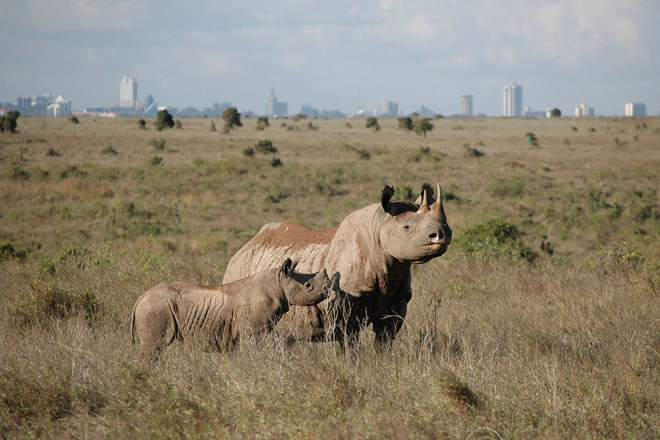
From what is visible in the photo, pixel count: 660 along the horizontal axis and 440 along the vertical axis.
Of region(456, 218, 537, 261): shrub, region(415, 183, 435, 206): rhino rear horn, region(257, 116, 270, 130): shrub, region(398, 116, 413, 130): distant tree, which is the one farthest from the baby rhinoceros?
region(398, 116, 413, 130): distant tree

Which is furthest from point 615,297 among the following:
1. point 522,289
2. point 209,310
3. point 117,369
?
point 117,369

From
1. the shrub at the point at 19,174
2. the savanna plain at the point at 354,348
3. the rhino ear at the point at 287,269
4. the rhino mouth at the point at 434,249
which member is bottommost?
the savanna plain at the point at 354,348

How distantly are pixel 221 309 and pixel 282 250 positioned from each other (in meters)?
1.16

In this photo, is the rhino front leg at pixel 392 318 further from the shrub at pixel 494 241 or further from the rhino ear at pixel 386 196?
the shrub at pixel 494 241

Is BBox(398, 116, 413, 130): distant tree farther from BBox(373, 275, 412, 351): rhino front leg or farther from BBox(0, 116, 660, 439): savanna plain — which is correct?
BBox(373, 275, 412, 351): rhino front leg

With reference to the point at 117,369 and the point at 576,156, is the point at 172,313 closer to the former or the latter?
the point at 117,369

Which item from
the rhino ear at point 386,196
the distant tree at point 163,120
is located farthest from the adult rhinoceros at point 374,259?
the distant tree at point 163,120

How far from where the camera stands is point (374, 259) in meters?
6.08

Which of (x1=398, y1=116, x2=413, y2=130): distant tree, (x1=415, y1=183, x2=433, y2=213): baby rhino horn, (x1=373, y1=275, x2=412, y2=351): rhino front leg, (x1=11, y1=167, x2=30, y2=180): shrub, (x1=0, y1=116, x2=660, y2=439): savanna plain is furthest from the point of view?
(x1=398, y1=116, x2=413, y2=130): distant tree

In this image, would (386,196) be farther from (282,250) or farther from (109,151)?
(109,151)

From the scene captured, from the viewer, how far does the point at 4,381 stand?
5176mm

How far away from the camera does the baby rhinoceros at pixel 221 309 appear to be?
20.0 ft

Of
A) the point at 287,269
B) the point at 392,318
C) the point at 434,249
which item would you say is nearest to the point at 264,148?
the point at 392,318

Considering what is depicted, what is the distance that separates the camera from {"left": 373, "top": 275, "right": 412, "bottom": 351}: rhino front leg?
6477 mm
